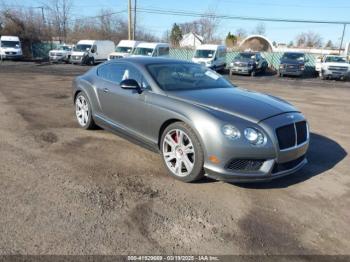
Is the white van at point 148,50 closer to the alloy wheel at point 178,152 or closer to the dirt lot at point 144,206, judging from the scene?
the dirt lot at point 144,206

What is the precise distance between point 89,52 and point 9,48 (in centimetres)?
843

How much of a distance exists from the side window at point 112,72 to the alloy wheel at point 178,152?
166 cm

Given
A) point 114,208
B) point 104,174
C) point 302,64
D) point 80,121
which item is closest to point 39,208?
point 114,208

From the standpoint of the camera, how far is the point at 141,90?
494 cm

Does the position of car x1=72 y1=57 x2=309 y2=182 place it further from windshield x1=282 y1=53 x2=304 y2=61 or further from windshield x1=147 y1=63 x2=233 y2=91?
windshield x1=282 y1=53 x2=304 y2=61

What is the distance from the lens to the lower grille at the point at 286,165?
13.3ft

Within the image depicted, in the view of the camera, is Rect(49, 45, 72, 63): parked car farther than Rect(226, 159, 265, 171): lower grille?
Yes

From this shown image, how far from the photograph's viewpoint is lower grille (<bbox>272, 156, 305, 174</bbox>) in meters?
4.04

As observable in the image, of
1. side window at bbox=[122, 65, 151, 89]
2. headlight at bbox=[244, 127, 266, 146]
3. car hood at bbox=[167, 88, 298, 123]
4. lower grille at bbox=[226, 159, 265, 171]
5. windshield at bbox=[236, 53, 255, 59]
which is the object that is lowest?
lower grille at bbox=[226, 159, 265, 171]

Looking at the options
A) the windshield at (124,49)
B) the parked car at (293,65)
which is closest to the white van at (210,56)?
the parked car at (293,65)

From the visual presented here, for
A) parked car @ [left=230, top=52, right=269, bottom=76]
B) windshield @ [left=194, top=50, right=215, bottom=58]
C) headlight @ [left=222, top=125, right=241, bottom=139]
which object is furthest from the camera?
windshield @ [left=194, top=50, right=215, bottom=58]

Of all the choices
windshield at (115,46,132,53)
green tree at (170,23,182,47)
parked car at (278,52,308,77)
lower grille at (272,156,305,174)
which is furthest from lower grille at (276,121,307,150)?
green tree at (170,23,182,47)

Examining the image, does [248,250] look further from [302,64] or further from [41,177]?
[302,64]

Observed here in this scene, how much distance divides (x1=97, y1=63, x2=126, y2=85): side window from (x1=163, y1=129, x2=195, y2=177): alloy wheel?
166 centimetres
